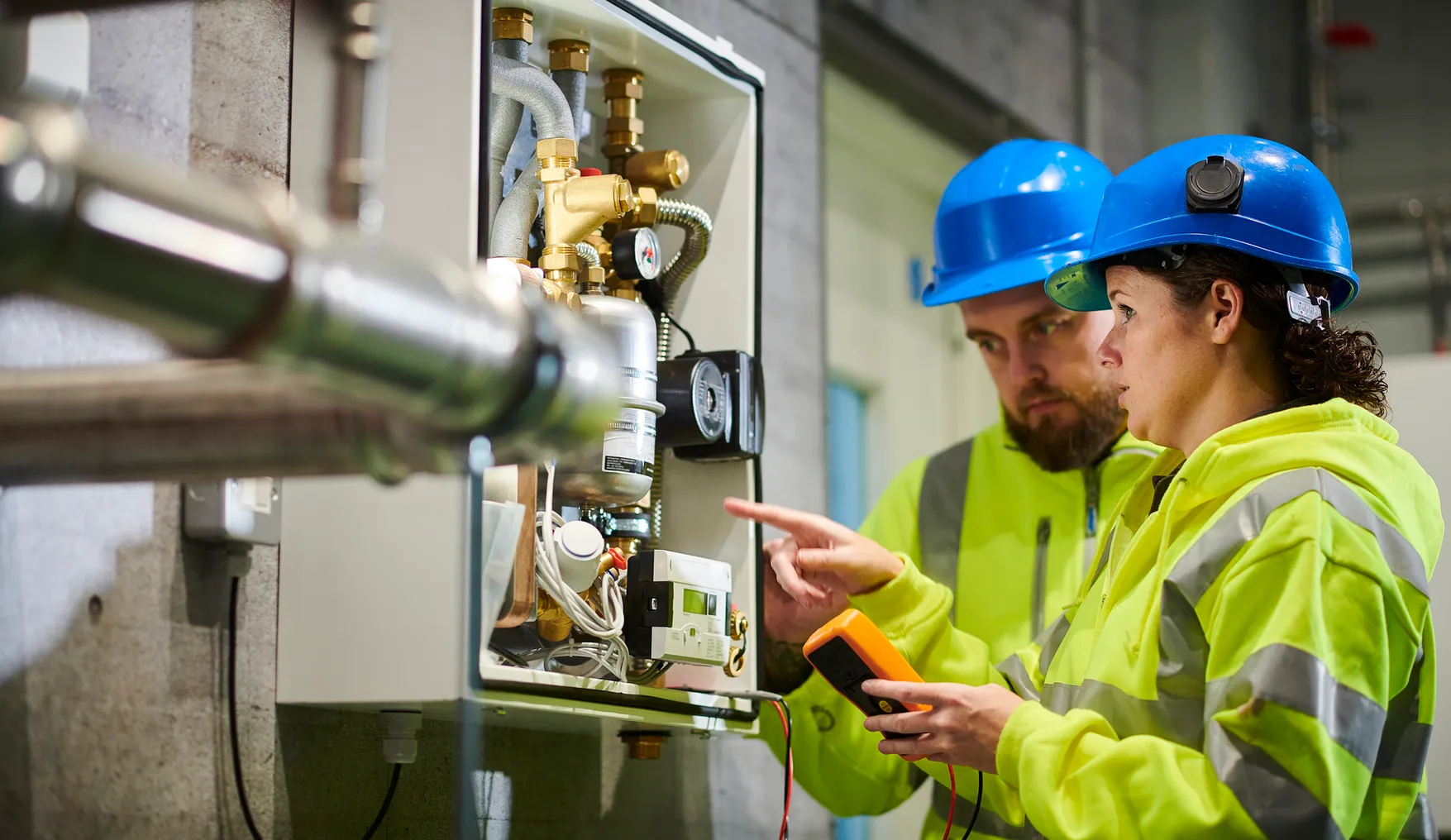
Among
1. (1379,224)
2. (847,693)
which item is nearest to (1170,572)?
(847,693)

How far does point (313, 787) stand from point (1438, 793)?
6.17 ft

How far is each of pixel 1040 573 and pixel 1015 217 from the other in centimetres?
49

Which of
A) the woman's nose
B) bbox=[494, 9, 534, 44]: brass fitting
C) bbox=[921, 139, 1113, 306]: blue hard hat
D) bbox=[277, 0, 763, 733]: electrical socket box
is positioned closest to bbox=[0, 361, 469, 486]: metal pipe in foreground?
bbox=[277, 0, 763, 733]: electrical socket box

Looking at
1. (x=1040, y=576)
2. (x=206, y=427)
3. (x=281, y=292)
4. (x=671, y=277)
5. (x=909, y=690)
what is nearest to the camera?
(x=281, y=292)

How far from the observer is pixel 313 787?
4.80 ft

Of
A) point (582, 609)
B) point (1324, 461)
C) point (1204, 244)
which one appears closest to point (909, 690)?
point (582, 609)

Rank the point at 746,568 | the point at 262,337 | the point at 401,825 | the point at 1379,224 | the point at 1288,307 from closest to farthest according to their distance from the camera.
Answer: the point at 262,337, the point at 1288,307, the point at 401,825, the point at 746,568, the point at 1379,224

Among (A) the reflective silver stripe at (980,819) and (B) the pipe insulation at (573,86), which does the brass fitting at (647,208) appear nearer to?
(B) the pipe insulation at (573,86)

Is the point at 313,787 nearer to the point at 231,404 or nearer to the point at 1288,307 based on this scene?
the point at 231,404

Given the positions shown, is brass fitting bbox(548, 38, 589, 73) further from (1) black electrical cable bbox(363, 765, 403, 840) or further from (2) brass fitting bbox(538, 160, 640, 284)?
(1) black electrical cable bbox(363, 765, 403, 840)

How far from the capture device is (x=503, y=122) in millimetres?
1550

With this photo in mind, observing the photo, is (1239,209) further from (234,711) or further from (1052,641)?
(234,711)

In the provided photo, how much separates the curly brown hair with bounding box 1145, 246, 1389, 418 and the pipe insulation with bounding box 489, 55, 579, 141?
0.66 meters

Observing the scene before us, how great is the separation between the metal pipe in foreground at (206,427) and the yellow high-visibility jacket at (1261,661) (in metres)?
0.76
